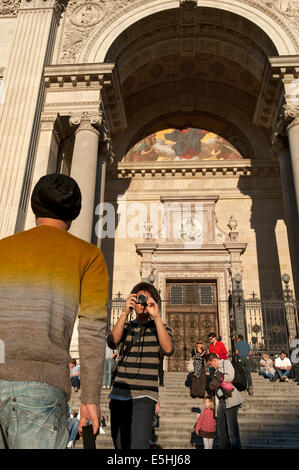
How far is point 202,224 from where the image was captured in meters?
16.5

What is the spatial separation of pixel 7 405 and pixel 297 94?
1336 cm

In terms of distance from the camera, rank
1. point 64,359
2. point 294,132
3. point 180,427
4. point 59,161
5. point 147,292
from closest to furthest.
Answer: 1. point 64,359
2. point 147,292
3. point 180,427
4. point 294,132
5. point 59,161

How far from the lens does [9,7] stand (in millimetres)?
13867

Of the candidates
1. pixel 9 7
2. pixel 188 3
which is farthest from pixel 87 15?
pixel 188 3

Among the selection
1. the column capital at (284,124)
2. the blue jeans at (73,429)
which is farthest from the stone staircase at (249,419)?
the column capital at (284,124)

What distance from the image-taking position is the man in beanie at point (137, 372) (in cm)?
282

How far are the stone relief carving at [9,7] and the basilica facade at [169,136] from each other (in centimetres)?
6

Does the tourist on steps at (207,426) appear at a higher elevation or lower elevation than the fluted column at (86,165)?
lower

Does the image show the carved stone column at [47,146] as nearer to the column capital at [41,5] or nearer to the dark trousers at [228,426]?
the column capital at [41,5]

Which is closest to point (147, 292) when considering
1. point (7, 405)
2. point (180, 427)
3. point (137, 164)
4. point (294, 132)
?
point (7, 405)

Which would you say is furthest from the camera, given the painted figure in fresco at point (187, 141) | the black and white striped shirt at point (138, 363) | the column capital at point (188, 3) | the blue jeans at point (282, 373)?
the painted figure in fresco at point (187, 141)

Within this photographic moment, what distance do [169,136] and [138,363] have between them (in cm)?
1712
